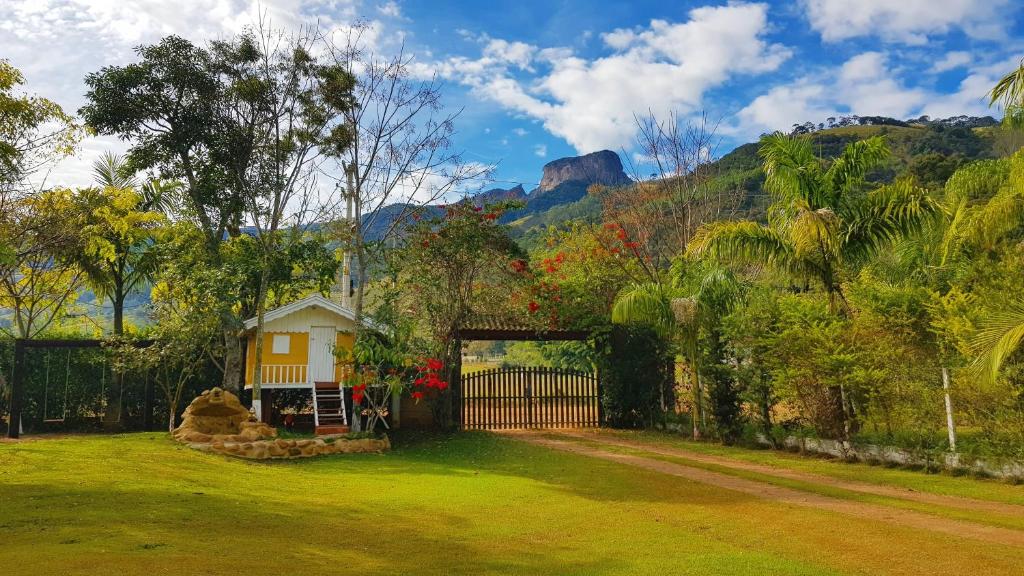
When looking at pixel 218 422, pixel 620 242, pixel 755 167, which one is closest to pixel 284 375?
pixel 218 422

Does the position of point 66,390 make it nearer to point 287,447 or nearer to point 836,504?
point 287,447

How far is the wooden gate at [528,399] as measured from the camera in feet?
59.7

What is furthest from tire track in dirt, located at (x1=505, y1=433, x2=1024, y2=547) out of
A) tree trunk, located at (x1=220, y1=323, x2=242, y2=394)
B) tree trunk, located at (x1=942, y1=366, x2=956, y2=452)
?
tree trunk, located at (x1=220, y1=323, x2=242, y2=394)

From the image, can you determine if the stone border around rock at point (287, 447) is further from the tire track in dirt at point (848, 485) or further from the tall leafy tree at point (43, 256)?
the tire track in dirt at point (848, 485)

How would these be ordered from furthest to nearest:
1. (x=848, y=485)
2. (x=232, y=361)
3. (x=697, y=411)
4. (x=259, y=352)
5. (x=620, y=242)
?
1. (x=620, y=242)
2. (x=232, y=361)
3. (x=697, y=411)
4. (x=259, y=352)
5. (x=848, y=485)

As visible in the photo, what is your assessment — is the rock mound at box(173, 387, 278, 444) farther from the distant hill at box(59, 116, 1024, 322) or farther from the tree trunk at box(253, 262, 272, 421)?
the distant hill at box(59, 116, 1024, 322)

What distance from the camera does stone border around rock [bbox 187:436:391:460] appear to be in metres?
11.7

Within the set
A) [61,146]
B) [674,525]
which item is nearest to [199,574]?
[674,525]

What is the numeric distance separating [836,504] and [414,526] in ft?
15.9

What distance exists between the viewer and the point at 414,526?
6504 millimetres

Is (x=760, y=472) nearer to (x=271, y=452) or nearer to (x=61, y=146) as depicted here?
(x=271, y=452)

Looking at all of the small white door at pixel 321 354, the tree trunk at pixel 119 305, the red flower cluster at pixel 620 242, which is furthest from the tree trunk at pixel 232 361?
the red flower cluster at pixel 620 242

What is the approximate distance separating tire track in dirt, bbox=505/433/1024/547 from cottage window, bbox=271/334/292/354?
7931 mm

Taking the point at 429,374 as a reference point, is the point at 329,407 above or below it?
below
